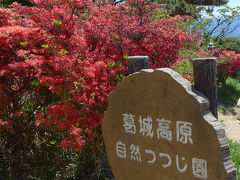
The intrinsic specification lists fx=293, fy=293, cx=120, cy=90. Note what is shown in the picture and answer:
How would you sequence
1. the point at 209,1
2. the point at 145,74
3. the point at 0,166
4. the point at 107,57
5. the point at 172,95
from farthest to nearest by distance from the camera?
the point at 209,1 < the point at 0,166 < the point at 107,57 < the point at 145,74 < the point at 172,95

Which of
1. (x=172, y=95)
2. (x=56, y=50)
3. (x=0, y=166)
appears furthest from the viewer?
(x=0, y=166)

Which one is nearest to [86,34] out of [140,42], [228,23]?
[140,42]

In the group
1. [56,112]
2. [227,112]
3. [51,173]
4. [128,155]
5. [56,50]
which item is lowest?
[227,112]

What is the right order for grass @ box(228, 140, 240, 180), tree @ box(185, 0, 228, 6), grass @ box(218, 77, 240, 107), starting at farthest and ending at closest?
tree @ box(185, 0, 228, 6) → grass @ box(218, 77, 240, 107) → grass @ box(228, 140, 240, 180)

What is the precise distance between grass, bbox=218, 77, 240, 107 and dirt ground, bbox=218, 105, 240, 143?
1.34 ft

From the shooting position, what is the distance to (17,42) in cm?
304

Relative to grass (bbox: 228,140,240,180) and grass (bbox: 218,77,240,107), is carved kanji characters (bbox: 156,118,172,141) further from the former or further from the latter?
grass (bbox: 218,77,240,107)

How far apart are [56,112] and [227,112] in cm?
644

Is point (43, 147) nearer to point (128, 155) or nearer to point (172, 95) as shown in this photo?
point (128, 155)

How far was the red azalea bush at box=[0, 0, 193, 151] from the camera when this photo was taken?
109 inches

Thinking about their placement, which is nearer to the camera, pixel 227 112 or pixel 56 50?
pixel 56 50

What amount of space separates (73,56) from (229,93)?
7.71 metres

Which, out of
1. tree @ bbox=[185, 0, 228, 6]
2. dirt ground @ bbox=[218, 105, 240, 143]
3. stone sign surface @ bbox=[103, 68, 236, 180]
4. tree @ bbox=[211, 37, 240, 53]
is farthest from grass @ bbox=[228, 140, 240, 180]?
tree @ bbox=[211, 37, 240, 53]

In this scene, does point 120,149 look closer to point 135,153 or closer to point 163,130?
point 135,153
